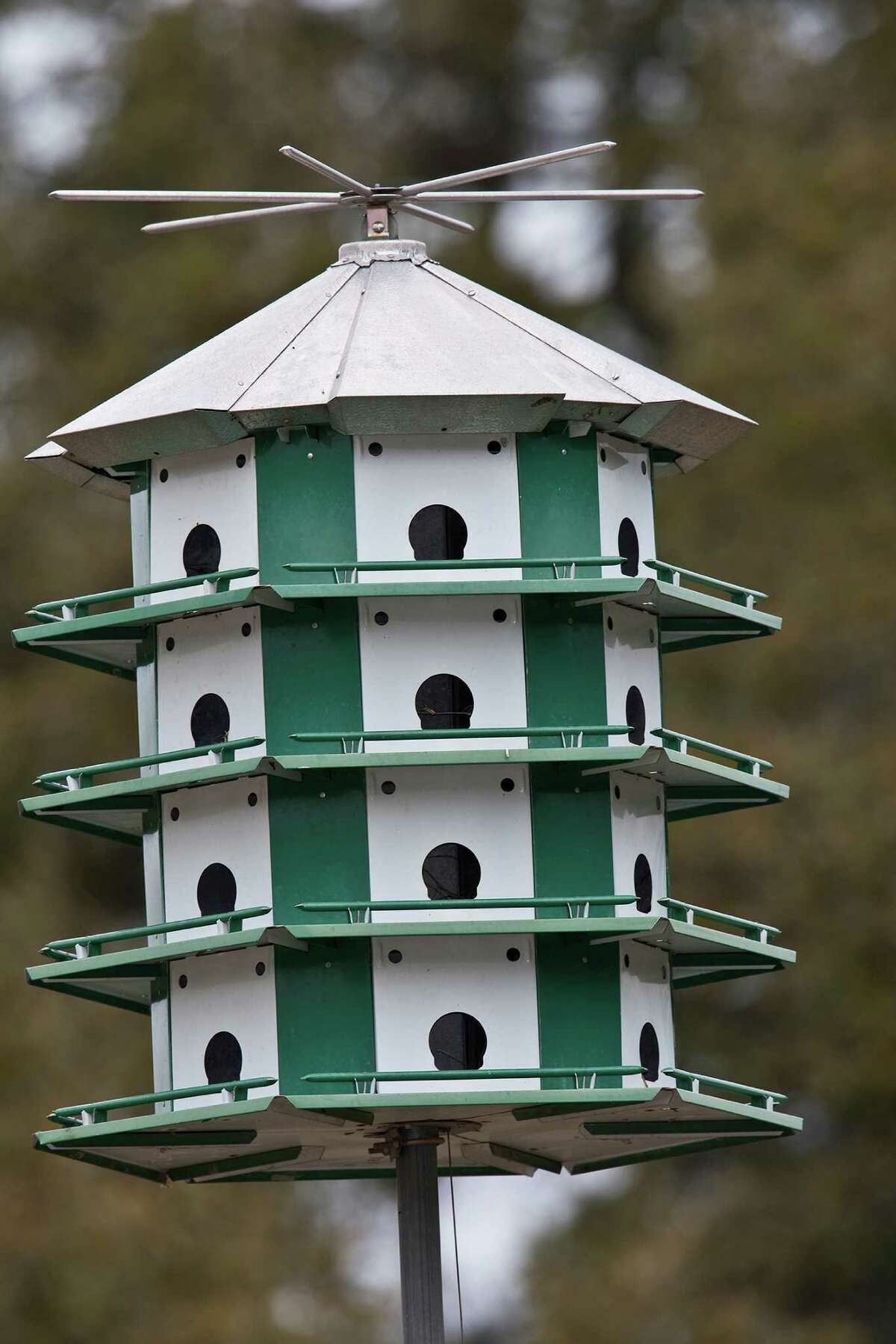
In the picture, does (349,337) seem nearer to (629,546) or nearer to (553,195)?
(553,195)

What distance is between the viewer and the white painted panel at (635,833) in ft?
35.3

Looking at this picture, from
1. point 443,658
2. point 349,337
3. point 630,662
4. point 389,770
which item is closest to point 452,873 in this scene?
point 389,770

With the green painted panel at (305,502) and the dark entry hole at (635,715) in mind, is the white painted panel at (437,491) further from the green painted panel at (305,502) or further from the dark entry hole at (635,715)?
the dark entry hole at (635,715)

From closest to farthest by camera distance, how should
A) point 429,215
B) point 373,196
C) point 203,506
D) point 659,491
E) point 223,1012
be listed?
point 223,1012 → point 203,506 → point 373,196 → point 429,215 → point 659,491

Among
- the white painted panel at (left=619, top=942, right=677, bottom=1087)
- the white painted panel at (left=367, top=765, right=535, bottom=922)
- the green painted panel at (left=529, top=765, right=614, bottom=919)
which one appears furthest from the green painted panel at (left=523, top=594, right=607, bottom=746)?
the white painted panel at (left=619, top=942, right=677, bottom=1087)

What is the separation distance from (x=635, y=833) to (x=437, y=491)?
1.27 metres

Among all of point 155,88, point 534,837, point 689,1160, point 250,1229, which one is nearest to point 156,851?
point 534,837

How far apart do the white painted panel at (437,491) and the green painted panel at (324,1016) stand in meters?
1.27

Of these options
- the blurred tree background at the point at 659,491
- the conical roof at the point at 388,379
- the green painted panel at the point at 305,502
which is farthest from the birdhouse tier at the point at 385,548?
the blurred tree background at the point at 659,491

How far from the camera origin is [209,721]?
10.8 meters

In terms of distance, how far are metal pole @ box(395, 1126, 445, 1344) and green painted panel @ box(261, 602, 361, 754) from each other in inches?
50.4

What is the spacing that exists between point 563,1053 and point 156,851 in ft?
4.89

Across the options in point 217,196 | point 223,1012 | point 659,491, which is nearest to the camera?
point 223,1012

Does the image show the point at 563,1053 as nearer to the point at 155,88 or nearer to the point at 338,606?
the point at 338,606
